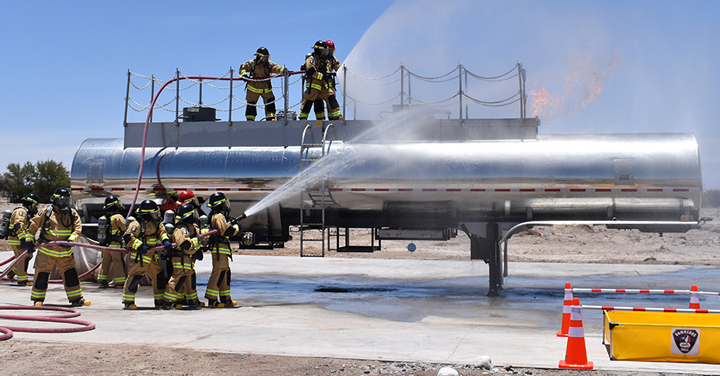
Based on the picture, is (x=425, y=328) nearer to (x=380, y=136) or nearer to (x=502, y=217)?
(x=502, y=217)

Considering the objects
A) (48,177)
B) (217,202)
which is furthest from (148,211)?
(48,177)

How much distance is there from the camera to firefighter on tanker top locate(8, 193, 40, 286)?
34.9ft

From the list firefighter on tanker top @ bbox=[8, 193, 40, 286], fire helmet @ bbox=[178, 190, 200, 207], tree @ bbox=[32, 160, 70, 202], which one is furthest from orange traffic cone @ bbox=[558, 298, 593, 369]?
tree @ bbox=[32, 160, 70, 202]

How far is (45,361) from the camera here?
6352 millimetres

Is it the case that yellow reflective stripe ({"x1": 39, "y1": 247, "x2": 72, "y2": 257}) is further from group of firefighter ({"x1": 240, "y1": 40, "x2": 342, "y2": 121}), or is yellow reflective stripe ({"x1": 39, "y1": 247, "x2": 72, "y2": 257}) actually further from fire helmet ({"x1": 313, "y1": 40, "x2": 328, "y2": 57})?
fire helmet ({"x1": 313, "y1": 40, "x2": 328, "y2": 57})

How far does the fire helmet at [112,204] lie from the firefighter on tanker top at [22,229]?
1.36 metres

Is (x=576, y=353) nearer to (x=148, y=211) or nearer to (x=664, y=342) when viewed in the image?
(x=664, y=342)

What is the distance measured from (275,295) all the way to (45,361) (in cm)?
621

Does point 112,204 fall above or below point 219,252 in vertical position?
above

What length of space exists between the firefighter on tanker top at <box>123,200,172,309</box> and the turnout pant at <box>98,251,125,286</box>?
2803 mm

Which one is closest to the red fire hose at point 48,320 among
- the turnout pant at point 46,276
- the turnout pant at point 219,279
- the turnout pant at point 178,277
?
the turnout pant at point 46,276

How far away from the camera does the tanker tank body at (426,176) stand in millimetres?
10727

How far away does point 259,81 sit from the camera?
42.9 feet

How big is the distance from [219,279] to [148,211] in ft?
5.09
